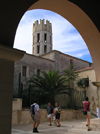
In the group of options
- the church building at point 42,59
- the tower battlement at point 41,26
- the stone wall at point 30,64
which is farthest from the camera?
the tower battlement at point 41,26

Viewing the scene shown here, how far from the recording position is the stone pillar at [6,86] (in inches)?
95.6

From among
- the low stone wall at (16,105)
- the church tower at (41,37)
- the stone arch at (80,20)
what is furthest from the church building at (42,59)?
the stone arch at (80,20)

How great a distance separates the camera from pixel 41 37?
116 ft

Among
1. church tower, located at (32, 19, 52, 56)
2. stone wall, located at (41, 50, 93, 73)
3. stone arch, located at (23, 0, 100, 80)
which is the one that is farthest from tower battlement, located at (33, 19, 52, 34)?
stone arch, located at (23, 0, 100, 80)

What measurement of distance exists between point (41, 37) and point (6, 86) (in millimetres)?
33594

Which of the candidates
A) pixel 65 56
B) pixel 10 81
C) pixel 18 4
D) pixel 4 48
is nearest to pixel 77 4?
Result: pixel 18 4

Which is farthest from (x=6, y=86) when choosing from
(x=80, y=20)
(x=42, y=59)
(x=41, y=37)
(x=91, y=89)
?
(x=41, y=37)

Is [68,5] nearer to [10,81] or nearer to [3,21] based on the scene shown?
[3,21]

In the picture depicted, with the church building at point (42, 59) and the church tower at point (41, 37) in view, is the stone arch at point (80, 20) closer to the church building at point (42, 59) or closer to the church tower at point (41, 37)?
the church building at point (42, 59)

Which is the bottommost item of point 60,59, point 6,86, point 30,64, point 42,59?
point 6,86

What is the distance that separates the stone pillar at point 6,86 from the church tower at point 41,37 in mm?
33268

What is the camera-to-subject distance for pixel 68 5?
3967 millimetres

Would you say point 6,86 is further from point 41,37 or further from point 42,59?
point 41,37

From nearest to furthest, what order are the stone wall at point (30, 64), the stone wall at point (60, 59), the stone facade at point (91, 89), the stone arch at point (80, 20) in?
the stone arch at point (80, 20) < the stone facade at point (91, 89) < the stone wall at point (30, 64) < the stone wall at point (60, 59)
